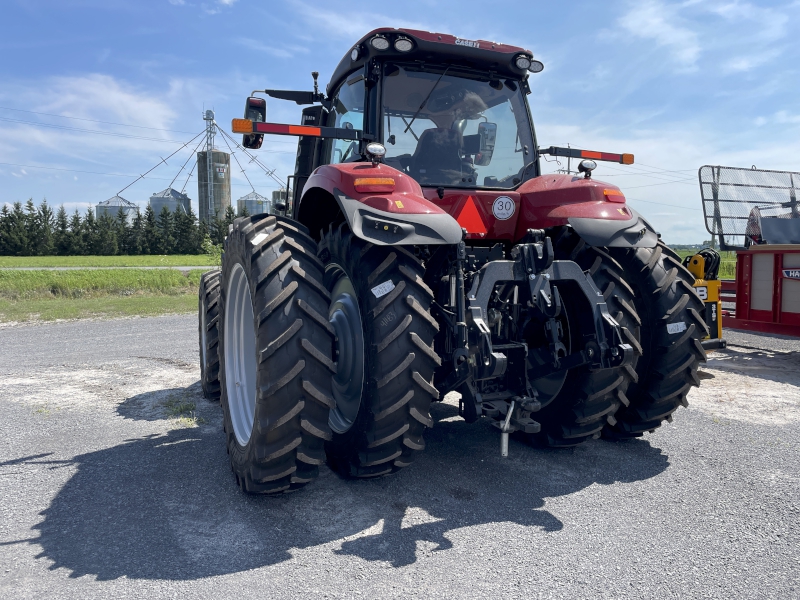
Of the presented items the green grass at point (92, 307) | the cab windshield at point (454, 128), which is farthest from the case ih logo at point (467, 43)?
the green grass at point (92, 307)

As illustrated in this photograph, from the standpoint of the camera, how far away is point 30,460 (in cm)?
399

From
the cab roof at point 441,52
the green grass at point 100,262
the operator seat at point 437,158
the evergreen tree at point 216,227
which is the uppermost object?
the evergreen tree at point 216,227

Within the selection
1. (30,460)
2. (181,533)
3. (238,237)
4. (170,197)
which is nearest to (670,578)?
(181,533)

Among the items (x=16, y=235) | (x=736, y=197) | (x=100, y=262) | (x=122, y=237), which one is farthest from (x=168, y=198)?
(x=736, y=197)

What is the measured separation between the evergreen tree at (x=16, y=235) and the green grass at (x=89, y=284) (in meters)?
44.2

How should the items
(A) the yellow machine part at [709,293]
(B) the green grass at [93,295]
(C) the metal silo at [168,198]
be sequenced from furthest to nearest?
(C) the metal silo at [168,198]
(B) the green grass at [93,295]
(A) the yellow machine part at [709,293]

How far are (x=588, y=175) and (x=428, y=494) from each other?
2.35 meters

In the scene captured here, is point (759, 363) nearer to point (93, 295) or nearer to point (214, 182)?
point (93, 295)

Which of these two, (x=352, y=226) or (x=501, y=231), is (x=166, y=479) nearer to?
(x=352, y=226)

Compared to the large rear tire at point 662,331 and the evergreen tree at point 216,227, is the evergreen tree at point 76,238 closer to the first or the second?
the evergreen tree at point 216,227

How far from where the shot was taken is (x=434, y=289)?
11.4ft

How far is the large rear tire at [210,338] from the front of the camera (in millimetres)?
→ 5520

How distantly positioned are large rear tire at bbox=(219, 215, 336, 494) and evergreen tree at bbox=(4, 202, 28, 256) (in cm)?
6804

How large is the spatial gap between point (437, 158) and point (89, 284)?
1783 centimetres
